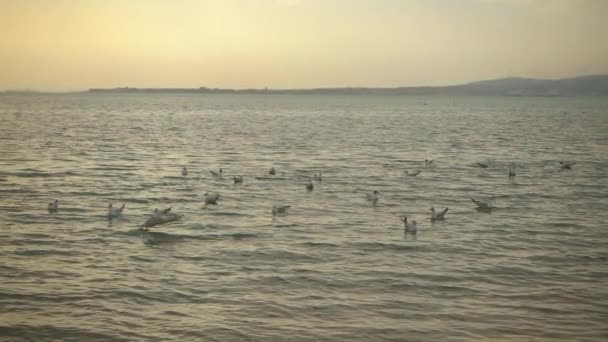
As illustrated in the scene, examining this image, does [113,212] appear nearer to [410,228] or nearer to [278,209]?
[278,209]

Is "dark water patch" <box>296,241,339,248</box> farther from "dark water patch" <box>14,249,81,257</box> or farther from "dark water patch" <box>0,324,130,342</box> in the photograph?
"dark water patch" <box>0,324,130,342</box>

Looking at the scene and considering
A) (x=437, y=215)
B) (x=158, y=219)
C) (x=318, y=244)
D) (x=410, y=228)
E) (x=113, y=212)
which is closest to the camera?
(x=318, y=244)

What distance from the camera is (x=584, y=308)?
13.9 m

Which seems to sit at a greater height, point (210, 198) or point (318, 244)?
point (210, 198)

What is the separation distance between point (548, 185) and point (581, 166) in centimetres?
974

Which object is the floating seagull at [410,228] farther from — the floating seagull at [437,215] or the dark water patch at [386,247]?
the floating seagull at [437,215]

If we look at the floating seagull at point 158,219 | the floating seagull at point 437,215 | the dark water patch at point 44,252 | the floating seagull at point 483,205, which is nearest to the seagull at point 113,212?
the floating seagull at point 158,219

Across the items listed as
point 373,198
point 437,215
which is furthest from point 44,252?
point 373,198

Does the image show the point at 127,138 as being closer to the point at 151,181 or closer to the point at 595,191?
the point at 151,181

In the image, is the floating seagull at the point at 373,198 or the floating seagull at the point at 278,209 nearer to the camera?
the floating seagull at the point at 278,209

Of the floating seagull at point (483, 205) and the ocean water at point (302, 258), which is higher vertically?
Answer: the floating seagull at point (483, 205)

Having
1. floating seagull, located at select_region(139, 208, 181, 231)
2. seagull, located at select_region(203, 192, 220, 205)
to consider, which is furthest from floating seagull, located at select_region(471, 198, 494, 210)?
floating seagull, located at select_region(139, 208, 181, 231)

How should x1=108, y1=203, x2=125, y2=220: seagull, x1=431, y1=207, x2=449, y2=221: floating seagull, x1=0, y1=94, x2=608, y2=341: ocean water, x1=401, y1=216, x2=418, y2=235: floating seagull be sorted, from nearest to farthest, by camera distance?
x1=0, y1=94, x2=608, y2=341: ocean water < x1=401, y1=216, x2=418, y2=235: floating seagull < x1=108, y1=203, x2=125, y2=220: seagull < x1=431, y1=207, x2=449, y2=221: floating seagull

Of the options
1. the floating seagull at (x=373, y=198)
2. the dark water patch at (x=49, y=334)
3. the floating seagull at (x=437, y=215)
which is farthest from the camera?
the floating seagull at (x=373, y=198)
